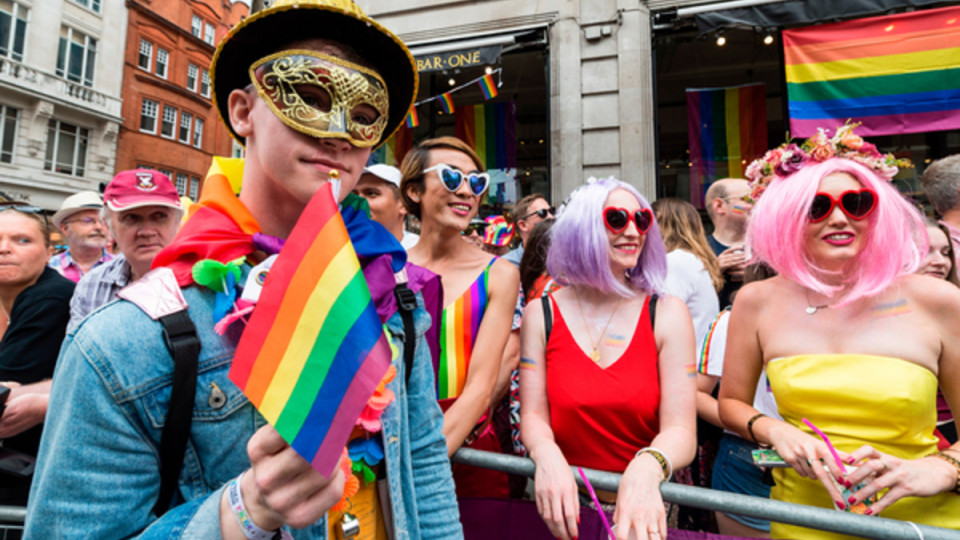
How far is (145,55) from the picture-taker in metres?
26.5

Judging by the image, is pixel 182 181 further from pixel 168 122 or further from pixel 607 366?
pixel 607 366

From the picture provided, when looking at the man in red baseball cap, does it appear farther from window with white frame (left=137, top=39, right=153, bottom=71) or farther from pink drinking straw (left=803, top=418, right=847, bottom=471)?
window with white frame (left=137, top=39, right=153, bottom=71)

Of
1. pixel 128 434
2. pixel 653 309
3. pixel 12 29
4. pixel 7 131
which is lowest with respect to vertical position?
pixel 128 434

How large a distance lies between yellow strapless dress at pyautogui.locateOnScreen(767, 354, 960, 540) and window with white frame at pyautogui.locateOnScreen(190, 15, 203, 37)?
1486 inches

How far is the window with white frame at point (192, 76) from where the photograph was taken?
29.0m

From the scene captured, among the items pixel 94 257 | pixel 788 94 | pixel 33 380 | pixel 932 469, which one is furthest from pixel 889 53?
pixel 94 257

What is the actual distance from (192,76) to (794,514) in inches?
1414

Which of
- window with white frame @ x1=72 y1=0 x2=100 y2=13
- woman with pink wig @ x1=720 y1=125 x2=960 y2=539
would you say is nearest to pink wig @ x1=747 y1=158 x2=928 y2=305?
woman with pink wig @ x1=720 y1=125 x2=960 y2=539

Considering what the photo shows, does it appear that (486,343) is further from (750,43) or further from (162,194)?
(750,43)

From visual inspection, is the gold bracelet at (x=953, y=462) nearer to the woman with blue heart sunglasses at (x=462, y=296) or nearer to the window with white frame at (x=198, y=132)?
the woman with blue heart sunglasses at (x=462, y=296)

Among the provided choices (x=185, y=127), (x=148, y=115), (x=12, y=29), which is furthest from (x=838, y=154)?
(x=185, y=127)

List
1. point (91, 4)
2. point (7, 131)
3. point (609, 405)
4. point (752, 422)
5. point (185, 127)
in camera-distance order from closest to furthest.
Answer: point (752, 422) < point (609, 405) < point (7, 131) < point (91, 4) < point (185, 127)

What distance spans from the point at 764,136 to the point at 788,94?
1364 mm

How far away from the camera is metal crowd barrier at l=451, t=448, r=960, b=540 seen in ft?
4.79
